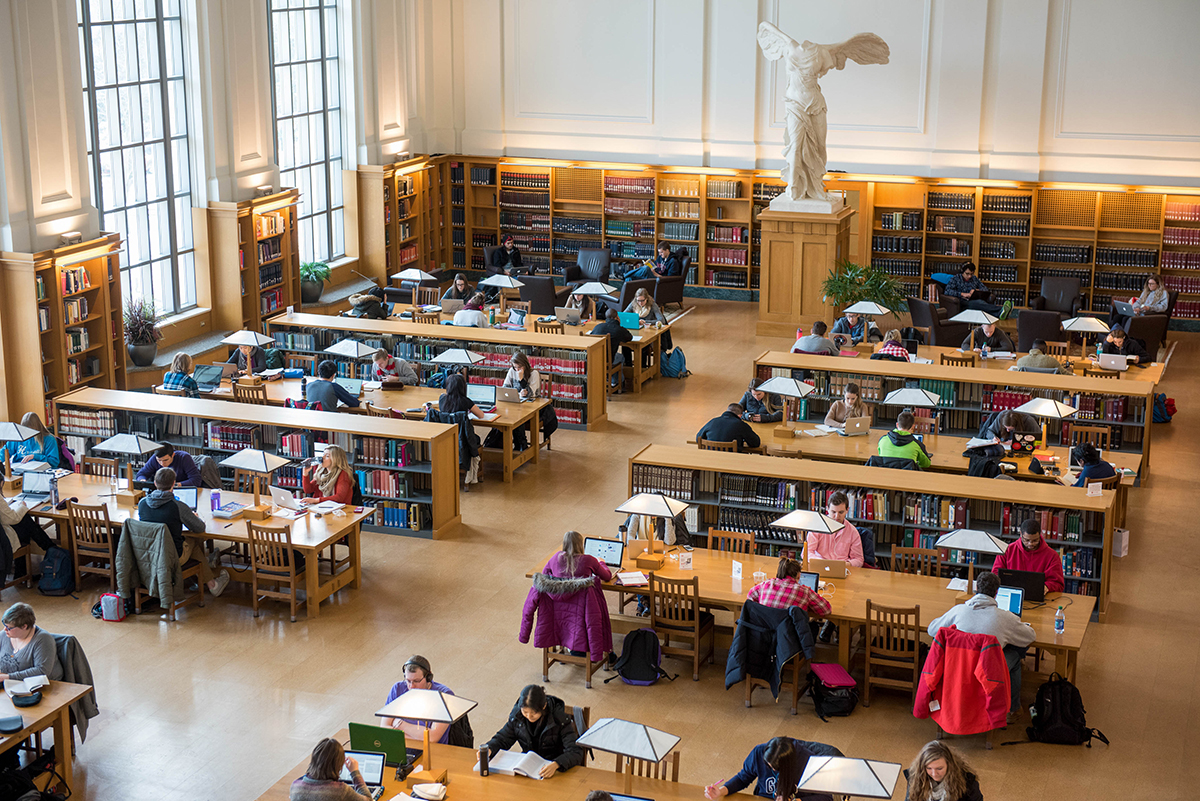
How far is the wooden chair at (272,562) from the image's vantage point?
9.89 m

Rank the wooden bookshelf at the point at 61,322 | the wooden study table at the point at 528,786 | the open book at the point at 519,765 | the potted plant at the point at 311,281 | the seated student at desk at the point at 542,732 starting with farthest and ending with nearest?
the potted plant at the point at 311,281
the wooden bookshelf at the point at 61,322
the seated student at desk at the point at 542,732
the open book at the point at 519,765
the wooden study table at the point at 528,786

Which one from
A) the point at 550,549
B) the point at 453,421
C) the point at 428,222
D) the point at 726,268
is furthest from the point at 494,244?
the point at 550,549

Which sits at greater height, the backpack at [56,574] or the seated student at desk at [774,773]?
the seated student at desk at [774,773]

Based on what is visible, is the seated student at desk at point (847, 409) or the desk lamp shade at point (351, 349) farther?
the desk lamp shade at point (351, 349)

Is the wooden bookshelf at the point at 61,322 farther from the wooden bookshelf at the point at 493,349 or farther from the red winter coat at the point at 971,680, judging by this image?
the red winter coat at the point at 971,680

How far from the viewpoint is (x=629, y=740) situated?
6.11 metres

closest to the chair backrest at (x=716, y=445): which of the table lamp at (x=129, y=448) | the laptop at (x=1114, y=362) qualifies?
the table lamp at (x=129, y=448)

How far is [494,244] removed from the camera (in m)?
22.7

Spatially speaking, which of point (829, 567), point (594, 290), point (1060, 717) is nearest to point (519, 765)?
point (829, 567)

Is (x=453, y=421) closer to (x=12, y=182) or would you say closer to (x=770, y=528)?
(x=770, y=528)

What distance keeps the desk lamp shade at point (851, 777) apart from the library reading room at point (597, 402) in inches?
0.9

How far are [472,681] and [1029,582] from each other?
3892 mm

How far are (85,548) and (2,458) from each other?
1898 mm

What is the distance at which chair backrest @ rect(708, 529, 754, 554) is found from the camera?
386 inches
